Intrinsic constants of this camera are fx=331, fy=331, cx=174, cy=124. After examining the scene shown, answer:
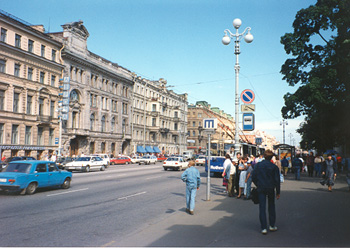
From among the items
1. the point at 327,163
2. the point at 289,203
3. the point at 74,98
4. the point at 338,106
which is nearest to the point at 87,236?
the point at 289,203

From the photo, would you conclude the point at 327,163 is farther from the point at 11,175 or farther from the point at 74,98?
the point at 74,98

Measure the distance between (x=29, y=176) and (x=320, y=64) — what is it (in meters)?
20.9

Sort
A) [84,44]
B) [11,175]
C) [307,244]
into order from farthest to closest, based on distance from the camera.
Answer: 1. [84,44]
2. [11,175]
3. [307,244]

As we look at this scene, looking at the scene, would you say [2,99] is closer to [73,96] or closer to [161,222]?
[73,96]

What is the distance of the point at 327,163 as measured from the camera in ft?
56.3

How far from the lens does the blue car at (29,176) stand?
14.1 m

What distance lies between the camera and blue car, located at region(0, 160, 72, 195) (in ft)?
46.4

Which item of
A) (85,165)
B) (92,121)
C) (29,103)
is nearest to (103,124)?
(92,121)

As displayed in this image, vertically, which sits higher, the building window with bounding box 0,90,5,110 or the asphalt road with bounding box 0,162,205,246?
the building window with bounding box 0,90,5,110

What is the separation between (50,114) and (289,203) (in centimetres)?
3938

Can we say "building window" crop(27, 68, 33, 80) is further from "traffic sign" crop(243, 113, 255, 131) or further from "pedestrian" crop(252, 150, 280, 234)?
"pedestrian" crop(252, 150, 280, 234)

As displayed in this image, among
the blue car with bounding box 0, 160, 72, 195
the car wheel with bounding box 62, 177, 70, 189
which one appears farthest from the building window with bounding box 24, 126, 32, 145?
the blue car with bounding box 0, 160, 72, 195

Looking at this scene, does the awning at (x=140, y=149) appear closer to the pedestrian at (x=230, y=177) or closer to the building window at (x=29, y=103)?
the building window at (x=29, y=103)

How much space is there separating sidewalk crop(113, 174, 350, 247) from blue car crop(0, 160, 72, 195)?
7.49m
